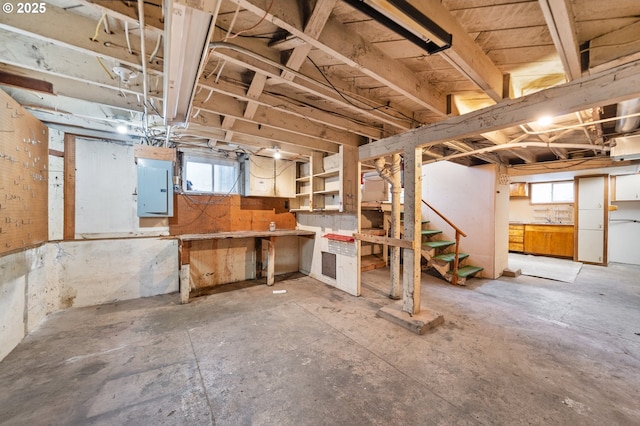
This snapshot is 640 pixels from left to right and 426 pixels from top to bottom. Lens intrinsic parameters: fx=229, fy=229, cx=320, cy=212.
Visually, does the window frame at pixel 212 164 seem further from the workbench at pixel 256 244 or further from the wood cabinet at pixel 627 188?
the wood cabinet at pixel 627 188

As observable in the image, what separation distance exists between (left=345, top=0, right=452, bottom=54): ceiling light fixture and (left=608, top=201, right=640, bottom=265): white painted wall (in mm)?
8345

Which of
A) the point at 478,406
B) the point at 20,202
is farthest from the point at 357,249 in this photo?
the point at 20,202

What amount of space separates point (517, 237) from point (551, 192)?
1.75 metres

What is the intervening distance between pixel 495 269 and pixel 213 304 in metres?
5.13

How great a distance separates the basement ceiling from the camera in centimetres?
129

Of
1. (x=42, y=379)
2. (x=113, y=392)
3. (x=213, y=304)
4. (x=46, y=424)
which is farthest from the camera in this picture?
(x=213, y=304)

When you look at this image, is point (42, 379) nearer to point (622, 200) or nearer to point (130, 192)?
point (130, 192)

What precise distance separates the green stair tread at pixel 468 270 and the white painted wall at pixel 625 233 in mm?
4650

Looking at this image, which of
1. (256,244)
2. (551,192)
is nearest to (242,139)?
(256,244)

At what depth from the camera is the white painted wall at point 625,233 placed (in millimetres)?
5691

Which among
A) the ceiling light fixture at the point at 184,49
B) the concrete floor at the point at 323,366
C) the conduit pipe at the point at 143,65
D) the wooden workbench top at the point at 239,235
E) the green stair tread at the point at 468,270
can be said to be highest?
the conduit pipe at the point at 143,65

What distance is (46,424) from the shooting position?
1.44 metres

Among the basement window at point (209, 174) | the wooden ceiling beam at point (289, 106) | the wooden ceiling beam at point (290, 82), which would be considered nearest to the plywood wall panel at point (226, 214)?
the basement window at point (209, 174)

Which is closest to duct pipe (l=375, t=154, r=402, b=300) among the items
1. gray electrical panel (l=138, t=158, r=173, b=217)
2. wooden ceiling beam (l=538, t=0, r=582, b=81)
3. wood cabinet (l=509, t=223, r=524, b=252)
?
wooden ceiling beam (l=538, t=0, r=582, b=81)
